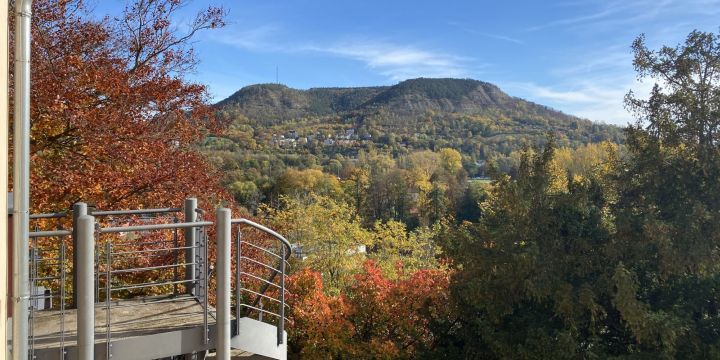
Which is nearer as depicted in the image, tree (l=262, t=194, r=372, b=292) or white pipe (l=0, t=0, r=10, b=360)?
white pipe (l=0, t=0, r=10, b=360)

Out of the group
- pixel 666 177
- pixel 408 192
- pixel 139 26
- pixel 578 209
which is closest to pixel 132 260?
pixel 139 26

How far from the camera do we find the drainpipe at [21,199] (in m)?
3.18

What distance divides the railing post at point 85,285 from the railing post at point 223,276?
0.89 meters

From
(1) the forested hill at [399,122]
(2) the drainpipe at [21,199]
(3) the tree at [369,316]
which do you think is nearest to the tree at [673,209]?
(3) the tree at [369,316]

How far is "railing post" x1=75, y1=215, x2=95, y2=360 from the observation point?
11.9 ft

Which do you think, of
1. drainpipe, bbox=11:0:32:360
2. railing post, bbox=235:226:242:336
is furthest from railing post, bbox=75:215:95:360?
railing post, bbox=235:226:242:336

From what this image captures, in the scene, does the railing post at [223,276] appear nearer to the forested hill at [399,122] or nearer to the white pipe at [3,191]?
the white pipe at [3,191]

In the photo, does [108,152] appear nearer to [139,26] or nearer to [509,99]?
[139,26]

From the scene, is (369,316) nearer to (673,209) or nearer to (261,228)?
(673,209)

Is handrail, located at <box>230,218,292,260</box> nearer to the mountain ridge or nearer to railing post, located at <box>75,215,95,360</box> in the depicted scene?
railing post, located at <box>75,215,95,360</box>

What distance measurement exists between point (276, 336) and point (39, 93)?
214 inches

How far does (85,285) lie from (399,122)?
4322 inches

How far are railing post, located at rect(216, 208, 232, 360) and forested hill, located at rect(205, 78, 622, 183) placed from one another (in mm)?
58485

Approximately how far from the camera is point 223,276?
4.20m
